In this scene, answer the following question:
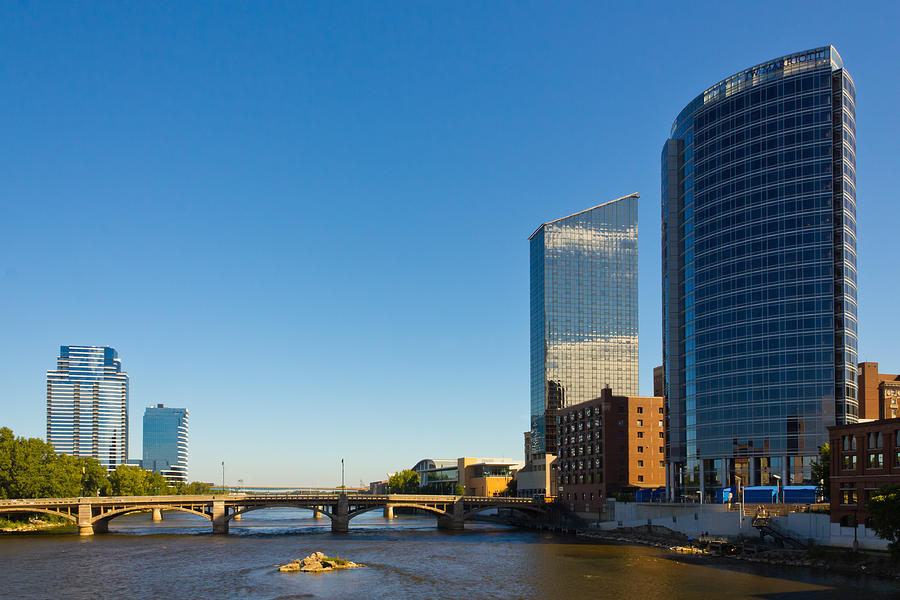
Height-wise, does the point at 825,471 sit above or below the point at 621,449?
above

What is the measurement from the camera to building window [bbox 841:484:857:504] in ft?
334

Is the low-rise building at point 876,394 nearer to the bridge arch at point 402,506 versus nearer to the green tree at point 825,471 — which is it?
the green tree at point 825,471

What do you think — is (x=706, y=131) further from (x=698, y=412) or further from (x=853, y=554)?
(x=853, y=554)

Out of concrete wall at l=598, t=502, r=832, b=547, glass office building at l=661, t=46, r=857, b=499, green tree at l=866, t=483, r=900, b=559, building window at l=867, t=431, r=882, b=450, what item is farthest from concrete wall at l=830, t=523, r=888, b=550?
glass office building at l=661, t=46, r=857, b=499

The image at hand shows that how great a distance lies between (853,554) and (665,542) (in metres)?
39.0

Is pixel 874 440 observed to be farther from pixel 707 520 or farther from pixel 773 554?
pixel 707 520

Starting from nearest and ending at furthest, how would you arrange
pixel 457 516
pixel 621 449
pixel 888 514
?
1. pixel 888 514
2. pixel 457 516
3. pixel 621 449

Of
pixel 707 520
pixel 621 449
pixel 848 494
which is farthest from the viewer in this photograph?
pixel 621 449

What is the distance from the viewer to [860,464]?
101562mm

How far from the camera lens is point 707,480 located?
16662 cm

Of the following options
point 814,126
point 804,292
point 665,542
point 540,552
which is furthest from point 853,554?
point 814,126

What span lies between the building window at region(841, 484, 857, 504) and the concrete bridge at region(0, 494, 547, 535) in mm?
99025

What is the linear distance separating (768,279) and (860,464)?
63.5 meters

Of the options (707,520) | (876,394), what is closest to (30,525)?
(707,520)
